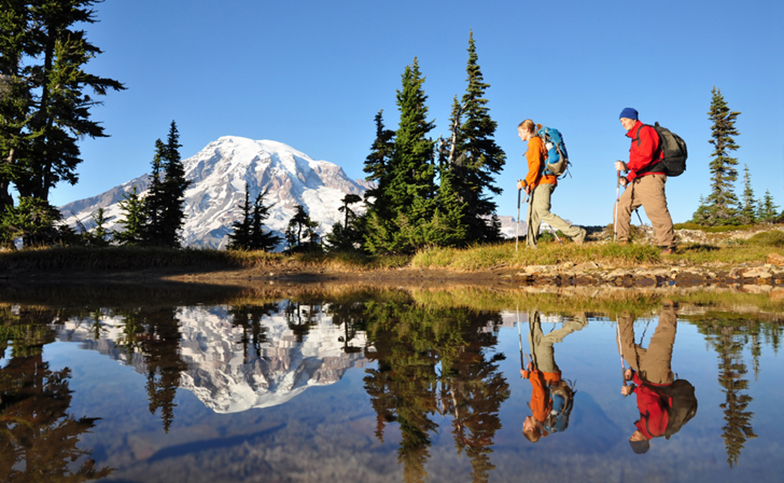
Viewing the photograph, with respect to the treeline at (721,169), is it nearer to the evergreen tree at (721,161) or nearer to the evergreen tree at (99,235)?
the evergreen tree at (721,161)

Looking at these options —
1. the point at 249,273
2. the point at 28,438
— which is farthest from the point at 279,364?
the point at 249,273

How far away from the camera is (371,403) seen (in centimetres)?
204

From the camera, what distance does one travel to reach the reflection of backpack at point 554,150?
395 inches

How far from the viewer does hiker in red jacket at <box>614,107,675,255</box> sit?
9.20 metres

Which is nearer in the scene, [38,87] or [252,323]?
[252,323]

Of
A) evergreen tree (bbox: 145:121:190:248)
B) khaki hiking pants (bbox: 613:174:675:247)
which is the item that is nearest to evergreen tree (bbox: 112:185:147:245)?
evergreen tree (bbox: 145:121:190:248)

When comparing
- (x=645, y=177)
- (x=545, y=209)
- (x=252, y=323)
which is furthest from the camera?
(x=545, y=209)

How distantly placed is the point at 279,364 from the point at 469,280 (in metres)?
9.21

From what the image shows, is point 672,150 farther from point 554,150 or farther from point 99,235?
point 99,235

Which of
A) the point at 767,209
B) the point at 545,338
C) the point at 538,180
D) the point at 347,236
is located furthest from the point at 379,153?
the point at 767,209

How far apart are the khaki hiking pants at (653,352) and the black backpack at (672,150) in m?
6.43

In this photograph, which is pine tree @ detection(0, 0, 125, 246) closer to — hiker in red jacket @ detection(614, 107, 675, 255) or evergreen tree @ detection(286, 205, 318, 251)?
evergreen tree @ detection(286, 205, 318, 251)

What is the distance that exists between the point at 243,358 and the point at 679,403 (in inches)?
98.6

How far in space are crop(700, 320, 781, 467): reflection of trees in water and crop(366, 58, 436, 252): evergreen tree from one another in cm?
1244
